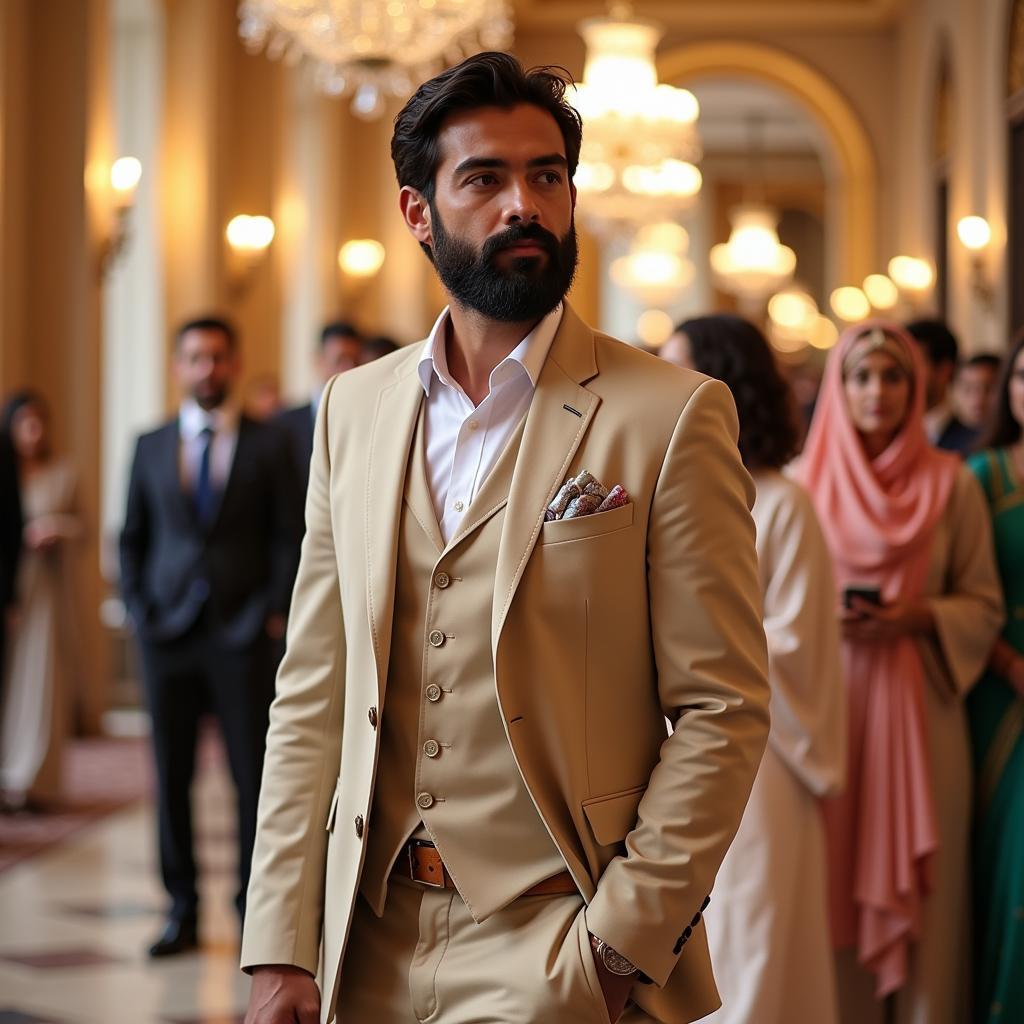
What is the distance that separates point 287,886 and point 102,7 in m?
8.76

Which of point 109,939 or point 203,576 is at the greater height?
point 203,576

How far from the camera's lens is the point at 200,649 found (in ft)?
18.3

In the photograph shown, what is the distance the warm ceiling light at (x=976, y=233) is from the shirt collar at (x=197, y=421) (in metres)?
8.65

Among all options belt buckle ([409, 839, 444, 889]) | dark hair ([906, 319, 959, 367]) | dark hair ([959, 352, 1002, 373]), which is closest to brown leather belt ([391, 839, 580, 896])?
belt buckle ([409, 839, 444, 889])

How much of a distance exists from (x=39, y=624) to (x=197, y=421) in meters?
2.75

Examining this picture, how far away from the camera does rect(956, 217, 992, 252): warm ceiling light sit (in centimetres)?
1277

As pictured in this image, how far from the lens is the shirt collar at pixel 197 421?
5.71m

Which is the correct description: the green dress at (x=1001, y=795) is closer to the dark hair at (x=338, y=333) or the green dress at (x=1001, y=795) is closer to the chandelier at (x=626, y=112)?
the dark hair at (x=338, y=333)

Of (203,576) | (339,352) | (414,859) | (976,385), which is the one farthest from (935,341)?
(414,859)

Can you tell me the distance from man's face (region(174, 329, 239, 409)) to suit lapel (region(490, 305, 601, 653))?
3.52 m

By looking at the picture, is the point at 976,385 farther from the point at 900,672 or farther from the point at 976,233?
the point at 976,233

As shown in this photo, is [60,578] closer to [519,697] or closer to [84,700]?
[84,700]

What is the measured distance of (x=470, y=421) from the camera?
2268 mm

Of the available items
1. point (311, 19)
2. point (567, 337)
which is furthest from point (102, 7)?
point (567, 337)
